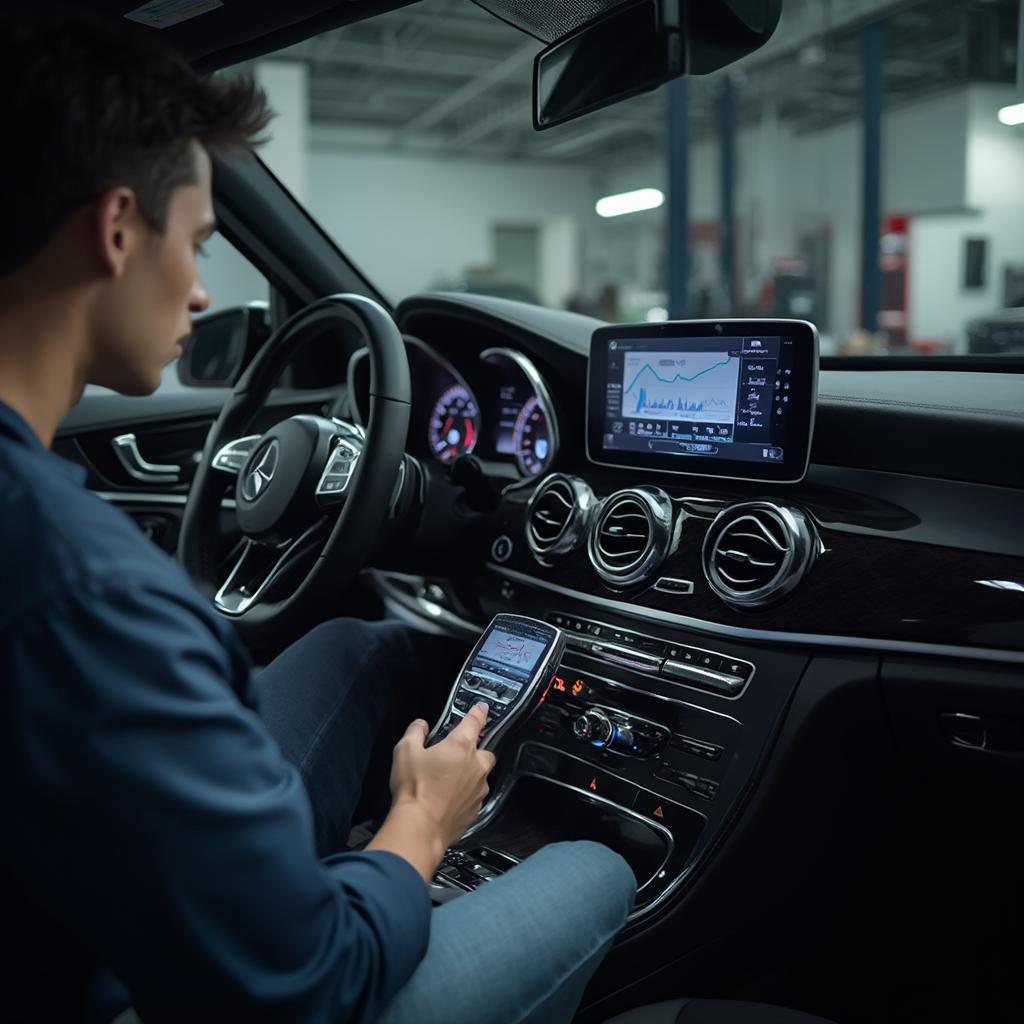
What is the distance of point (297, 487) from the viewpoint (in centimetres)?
148

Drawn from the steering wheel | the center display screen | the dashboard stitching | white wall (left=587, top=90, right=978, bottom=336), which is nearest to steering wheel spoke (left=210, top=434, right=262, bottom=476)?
the steering wheel

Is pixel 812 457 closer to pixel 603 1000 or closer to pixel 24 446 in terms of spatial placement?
pixel 603 1000

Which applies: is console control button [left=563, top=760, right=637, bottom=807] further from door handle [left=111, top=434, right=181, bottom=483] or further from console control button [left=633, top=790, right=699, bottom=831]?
door handle [left=111, top=434, right=181, bottom=483]

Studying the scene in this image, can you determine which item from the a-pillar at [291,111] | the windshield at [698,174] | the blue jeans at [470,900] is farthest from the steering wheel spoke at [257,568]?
the a-pillar at [291,111]

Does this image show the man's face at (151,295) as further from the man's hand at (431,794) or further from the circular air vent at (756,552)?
the circular air vent at (756,552)

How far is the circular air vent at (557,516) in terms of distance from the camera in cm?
162

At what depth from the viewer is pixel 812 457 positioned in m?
1.47

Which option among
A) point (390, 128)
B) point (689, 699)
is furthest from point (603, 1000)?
point (390, 128)

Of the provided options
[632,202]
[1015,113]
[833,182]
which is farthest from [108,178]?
[632,202]

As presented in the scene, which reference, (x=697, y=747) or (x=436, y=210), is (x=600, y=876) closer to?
(x=697, y=747)

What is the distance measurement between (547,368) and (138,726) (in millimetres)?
1305

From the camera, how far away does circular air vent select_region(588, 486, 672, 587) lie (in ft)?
4.88

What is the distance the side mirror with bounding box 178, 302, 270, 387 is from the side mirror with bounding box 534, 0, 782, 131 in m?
1.21

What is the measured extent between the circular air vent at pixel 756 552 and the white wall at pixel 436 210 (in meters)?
13.8
